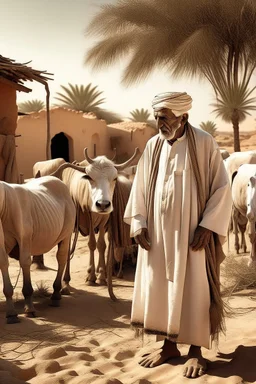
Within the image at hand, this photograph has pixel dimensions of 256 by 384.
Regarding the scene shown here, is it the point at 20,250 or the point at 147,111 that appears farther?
the point at 147,111

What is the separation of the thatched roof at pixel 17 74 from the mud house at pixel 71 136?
9.14 metres

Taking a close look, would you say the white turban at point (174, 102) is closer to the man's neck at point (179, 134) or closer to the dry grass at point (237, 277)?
the man's neck at point (179, 134)

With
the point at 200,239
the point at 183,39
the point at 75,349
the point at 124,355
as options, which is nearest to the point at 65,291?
the point at 75,349

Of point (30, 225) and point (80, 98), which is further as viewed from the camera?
point (80, 98)

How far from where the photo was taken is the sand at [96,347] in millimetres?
3881

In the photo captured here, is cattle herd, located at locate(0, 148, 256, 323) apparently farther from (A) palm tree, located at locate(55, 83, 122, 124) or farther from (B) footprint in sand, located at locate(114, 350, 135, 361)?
(A) palm tree, located at locate(55, 83, 122, 124)

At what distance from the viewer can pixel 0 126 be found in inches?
415

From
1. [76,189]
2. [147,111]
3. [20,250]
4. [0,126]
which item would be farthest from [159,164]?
[147,111]

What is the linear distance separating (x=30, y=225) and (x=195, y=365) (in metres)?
2.80

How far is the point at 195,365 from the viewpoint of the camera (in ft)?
12.8

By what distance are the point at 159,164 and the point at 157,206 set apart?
34 cm

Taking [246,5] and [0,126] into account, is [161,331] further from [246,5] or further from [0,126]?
[246,5]

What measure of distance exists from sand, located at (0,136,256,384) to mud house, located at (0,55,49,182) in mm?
3891

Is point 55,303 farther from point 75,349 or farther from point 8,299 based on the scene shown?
point 75,349
